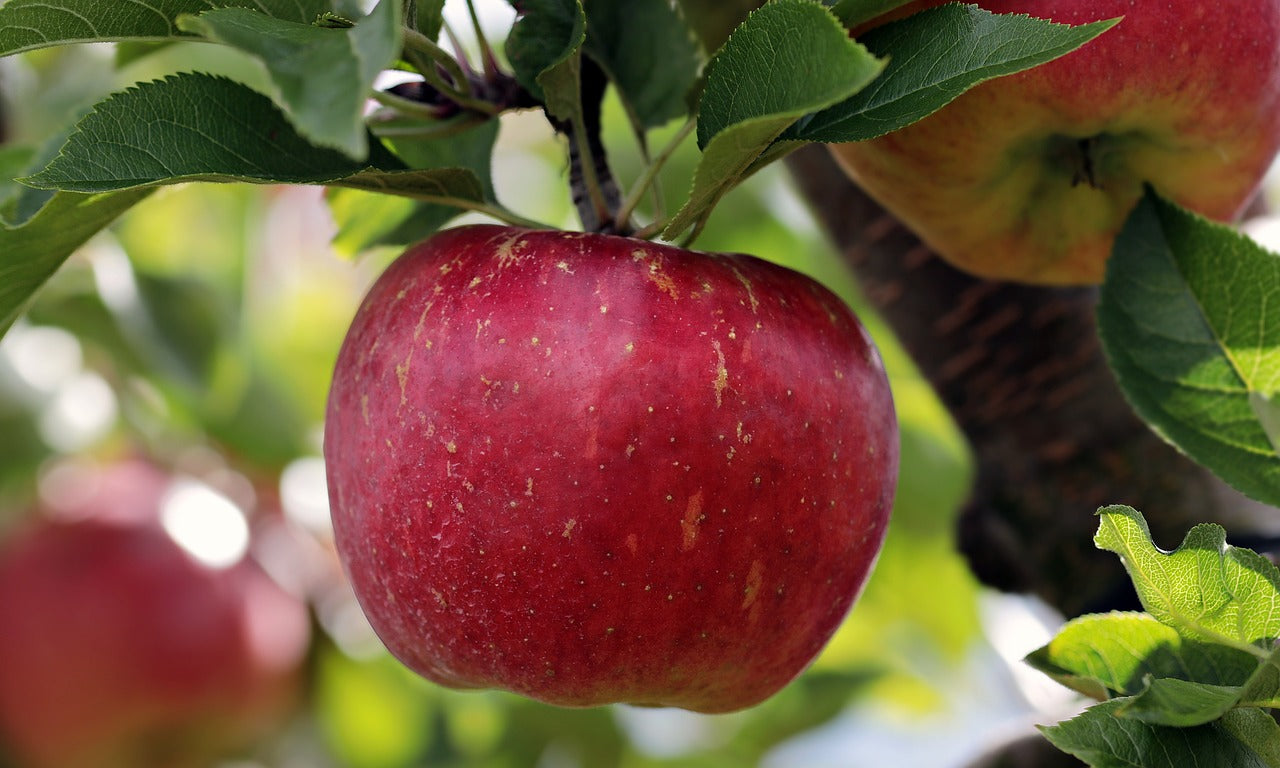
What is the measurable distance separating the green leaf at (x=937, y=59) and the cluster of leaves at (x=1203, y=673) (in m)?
0.17

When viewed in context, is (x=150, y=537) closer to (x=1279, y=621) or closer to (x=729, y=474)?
(x=729, y=474)

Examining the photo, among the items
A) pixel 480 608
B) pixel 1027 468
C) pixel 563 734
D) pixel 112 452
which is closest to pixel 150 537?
pixel 112 452

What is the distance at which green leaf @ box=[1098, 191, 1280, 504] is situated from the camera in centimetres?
62

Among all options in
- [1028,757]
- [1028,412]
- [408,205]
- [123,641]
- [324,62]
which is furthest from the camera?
[123,641]

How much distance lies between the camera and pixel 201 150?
52 cm

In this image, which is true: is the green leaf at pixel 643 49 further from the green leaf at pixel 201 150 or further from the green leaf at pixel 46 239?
the green leaf at pixel 46 239

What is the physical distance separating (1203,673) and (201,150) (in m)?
0.46

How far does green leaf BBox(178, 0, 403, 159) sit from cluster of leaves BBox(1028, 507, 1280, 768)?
283mm

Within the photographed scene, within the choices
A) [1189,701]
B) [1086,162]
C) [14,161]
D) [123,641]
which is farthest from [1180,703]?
[123,641]

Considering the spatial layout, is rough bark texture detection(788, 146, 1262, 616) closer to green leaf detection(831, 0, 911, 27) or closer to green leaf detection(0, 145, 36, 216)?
green leaf detection(831, 0, 911, 27)

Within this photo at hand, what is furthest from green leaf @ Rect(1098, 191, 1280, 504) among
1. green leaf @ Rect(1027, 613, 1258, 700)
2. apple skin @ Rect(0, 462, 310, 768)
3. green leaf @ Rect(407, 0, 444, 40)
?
apple skin @ Rect(0, 462, 310, 768)

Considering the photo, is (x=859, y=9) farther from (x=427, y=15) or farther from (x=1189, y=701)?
(x=1189, y=701)

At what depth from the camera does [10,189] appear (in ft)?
2.33

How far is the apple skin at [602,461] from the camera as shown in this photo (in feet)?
1.65
